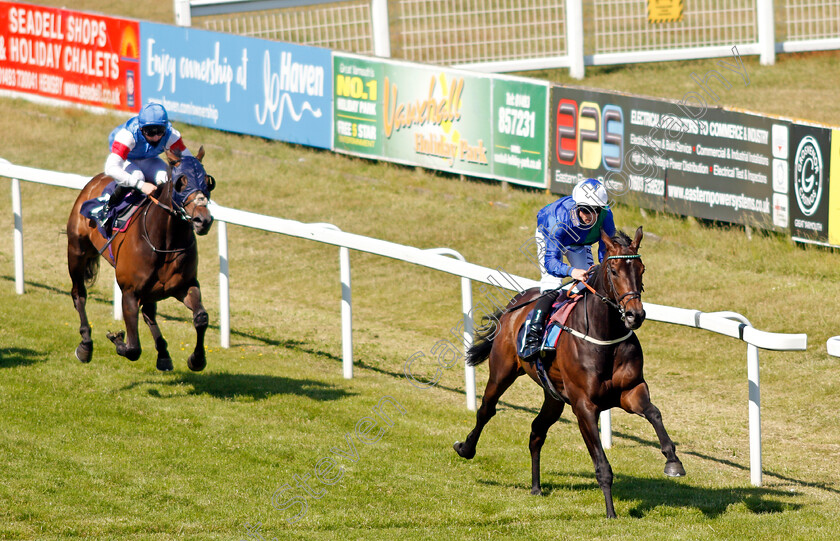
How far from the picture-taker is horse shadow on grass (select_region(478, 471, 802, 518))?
7.17 meters

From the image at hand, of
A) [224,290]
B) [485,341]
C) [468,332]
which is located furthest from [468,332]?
[224,290]

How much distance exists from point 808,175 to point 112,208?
789cm

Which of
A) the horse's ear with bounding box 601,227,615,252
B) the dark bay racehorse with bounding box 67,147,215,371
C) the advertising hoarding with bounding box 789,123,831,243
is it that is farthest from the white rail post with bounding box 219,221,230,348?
the advertising hoarding with bounding box 789,123,831,243

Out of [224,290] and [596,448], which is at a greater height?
[224,290]

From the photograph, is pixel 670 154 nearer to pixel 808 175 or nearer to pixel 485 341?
pixel 808 175

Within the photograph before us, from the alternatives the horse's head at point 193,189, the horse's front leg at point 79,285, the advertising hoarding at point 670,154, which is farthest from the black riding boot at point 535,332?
the advertising hoarding at point 670,154

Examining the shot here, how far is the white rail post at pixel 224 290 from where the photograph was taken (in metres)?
11.4

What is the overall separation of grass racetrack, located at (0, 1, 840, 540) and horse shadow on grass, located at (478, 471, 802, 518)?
3 centimetres

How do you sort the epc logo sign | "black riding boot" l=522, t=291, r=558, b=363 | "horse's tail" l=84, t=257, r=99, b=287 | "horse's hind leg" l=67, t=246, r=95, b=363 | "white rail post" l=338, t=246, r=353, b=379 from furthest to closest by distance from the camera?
the epc logo sign < "horse's tail" l=84, t=257, r=99, b=287 < "horse's hind leg" l=67, t=246, r=95, b=363 < "white rail post" l=338, t=246, r=353, b=379 < "black riding boot" l=522, t=291, r=558, b=363

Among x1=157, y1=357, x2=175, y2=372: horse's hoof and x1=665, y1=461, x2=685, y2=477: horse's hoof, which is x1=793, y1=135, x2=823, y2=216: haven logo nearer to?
x1=665, y1=461, x2=685, y2=477: horse's hoof

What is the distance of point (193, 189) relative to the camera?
30.2 feet

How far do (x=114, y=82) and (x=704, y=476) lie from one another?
17.2m

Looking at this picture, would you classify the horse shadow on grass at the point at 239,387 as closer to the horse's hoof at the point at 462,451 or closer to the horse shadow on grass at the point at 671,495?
the horse's hoof at the point at 462,451

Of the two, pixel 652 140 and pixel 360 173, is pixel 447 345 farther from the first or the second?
pixel 360 173
